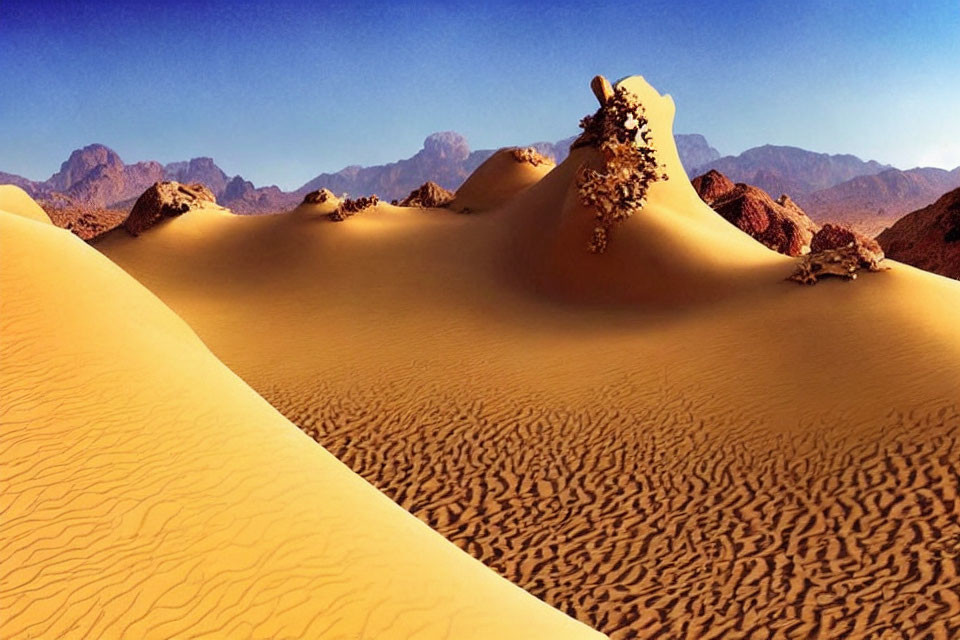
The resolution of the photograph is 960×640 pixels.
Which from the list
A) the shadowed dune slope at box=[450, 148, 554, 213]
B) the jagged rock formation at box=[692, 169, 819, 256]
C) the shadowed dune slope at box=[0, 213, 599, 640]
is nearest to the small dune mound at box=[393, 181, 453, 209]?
the shadowed dune slope at box=[450, 148, 554, 213]

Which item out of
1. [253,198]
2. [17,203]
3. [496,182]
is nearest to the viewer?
[17,203]

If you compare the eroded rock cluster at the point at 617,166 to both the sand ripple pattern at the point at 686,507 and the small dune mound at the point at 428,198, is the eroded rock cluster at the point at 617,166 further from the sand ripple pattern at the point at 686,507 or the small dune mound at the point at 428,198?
the small dune mound at the point at 428,198

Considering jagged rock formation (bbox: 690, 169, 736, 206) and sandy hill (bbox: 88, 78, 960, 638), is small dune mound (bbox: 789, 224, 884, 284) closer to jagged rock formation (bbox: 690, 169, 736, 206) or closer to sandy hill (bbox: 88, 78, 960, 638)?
sandy hill (bbox: 88, 78, 960, 638)

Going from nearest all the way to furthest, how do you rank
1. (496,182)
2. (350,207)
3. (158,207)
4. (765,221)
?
1. (350,207)
2. (765,221)
3. (158,207)
4. (496,182)

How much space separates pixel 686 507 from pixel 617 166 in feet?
50.9

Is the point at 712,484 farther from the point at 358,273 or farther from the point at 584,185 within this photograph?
the point at 358,273

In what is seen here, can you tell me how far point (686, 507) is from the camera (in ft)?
28.4


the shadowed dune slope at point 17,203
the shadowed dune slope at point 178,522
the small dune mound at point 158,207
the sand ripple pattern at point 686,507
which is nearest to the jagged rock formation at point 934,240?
the sand ripple pattern at point 686,507

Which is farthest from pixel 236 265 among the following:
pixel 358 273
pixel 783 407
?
pixel 783 407

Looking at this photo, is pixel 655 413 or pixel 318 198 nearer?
pixel 655 413

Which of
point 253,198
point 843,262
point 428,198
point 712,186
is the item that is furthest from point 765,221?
point 253,198

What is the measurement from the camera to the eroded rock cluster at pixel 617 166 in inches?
814

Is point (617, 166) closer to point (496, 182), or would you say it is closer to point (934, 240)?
point (934, 240)

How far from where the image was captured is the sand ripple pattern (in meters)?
6.62
